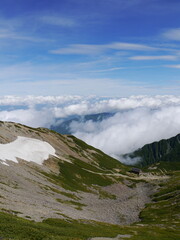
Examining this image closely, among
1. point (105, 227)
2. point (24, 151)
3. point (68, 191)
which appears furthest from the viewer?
point (24, 151)

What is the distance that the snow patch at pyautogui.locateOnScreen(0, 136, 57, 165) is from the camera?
126 metres

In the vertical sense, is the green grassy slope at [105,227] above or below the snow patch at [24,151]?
below

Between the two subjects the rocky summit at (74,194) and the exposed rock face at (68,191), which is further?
the exposed rock face at (68,191)

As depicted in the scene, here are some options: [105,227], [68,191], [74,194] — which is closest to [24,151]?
[68,191]

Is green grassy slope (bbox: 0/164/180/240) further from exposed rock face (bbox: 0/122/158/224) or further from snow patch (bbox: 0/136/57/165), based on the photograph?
snow patch (bbox: 0/136/57/165)

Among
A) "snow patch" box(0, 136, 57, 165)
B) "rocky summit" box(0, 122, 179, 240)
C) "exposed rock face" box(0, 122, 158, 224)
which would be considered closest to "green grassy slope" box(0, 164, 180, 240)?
"rocky summit" box(0, 122, 179, 240)

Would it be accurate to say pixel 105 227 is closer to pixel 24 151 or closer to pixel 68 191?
pixel 68 191

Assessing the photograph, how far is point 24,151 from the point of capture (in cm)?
14300

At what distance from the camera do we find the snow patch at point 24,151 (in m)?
126

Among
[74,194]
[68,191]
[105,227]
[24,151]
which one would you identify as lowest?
[105,227]

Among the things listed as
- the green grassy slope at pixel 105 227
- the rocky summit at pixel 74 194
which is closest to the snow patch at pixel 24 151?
the rocky summit at pixel 74 194

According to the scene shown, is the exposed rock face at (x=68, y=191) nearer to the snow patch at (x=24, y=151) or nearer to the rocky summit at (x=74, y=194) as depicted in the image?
the rocky summit at (x=74, y=194)

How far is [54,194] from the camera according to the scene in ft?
316

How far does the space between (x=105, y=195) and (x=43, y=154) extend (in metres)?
51.2
